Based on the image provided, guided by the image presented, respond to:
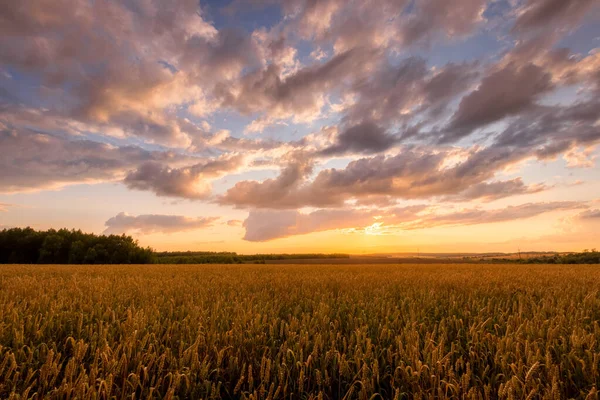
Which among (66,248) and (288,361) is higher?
(66,248)

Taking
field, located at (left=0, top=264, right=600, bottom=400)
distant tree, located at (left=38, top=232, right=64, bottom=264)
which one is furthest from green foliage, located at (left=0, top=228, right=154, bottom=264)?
field, located at (left=0, top=264, right=600, bottom=400)

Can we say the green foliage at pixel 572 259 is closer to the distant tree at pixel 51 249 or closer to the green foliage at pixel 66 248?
the green foliage at pixel 66 248

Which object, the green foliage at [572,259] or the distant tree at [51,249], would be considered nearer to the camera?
the green foliage at [572,259]

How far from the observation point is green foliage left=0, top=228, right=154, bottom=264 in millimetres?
62000

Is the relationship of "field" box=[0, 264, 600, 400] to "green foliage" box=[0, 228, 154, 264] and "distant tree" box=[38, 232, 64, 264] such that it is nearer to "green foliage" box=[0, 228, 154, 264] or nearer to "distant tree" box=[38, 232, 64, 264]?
"green foliage" box=[0, 228, 154, 264]

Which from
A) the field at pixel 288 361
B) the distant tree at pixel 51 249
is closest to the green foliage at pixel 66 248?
the distant tree at pixel 51 249

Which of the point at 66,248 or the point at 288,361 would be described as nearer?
the point at 288,361

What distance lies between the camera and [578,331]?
11.2 feet

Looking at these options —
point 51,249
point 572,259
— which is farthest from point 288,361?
point 51,249

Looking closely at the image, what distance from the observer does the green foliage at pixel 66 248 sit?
203ft

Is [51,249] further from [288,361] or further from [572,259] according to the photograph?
[572,259]

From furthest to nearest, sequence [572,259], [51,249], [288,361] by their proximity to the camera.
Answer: [51,249]
[572,259]
[288,361]

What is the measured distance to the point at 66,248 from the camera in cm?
6406

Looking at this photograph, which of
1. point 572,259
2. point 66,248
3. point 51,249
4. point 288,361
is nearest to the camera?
point 288,361
